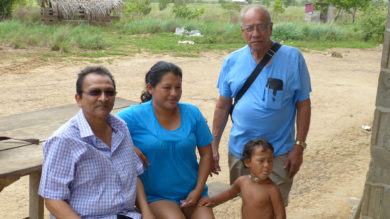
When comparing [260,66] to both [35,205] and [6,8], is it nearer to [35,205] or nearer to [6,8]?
[35,205]

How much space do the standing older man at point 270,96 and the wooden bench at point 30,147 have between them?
3.91ft

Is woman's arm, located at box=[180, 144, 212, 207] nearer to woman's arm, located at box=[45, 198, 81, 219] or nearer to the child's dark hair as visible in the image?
the child's dark hair

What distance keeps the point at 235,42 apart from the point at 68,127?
15.3m

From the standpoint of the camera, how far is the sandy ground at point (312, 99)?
4508 millimetres

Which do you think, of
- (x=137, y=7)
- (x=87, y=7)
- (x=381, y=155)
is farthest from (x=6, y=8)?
(x=381, y=155)

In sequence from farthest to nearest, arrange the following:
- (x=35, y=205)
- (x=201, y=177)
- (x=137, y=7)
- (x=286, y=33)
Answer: (x=137, y=7) → (x=286, y=33) → (x=35, y=205) → (x=201, y=177)

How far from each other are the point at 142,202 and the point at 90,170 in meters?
0.42

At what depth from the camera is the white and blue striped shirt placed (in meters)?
2.11

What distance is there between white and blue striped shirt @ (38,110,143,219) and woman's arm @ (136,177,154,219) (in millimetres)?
61

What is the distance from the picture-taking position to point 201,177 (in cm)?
270

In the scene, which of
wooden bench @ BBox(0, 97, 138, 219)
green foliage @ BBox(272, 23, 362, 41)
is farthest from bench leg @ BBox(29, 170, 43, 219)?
green foliage @ BBox(272, 23, 362, 41)

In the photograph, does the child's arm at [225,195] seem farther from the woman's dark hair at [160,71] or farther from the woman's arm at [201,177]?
the woman's dark hair at [160,71]

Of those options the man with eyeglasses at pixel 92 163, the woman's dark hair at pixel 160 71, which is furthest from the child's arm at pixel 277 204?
the woman's dark hair at pixel 160 71

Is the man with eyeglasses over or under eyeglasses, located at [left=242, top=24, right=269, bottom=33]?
under
